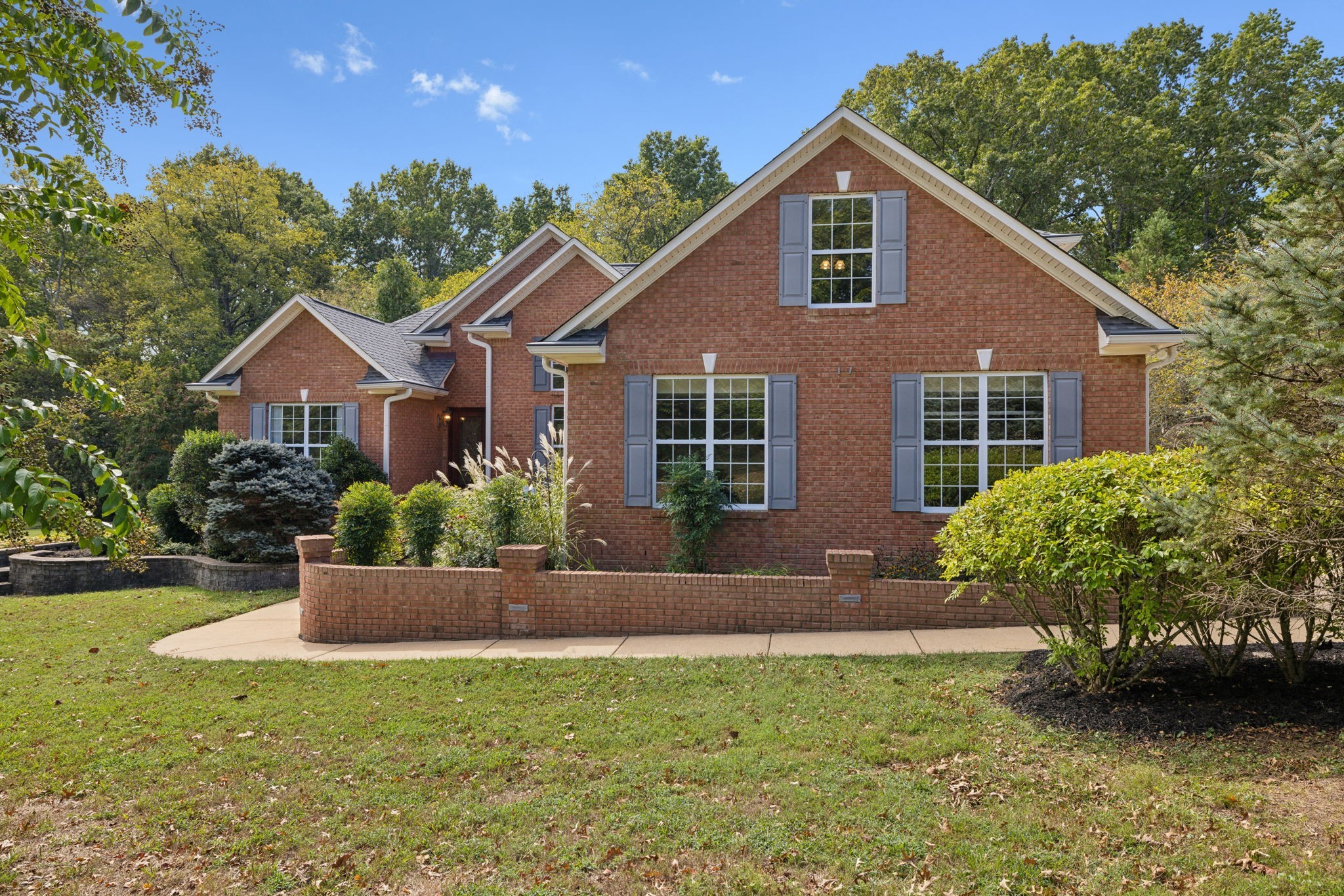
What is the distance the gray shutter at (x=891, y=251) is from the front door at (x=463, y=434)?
1212cm

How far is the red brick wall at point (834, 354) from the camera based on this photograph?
36.5 feet

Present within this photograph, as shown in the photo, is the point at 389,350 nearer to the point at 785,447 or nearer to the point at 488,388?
the point at 488,388

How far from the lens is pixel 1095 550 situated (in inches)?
221

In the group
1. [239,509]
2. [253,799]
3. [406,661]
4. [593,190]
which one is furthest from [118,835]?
[593,190]

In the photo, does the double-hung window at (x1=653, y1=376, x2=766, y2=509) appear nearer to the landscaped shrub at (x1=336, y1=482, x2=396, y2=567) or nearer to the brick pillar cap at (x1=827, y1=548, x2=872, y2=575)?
the brick pillar cap at (x1=827, y1=548, x2=872, y2=575)

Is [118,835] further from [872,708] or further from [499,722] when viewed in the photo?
[872,708]

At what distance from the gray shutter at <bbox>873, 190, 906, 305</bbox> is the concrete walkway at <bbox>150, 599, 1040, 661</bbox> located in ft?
17.2

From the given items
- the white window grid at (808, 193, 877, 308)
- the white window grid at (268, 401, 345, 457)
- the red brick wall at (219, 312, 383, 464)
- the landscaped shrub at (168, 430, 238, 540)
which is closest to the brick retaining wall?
the white window grid at (808, 193, 877, 308)

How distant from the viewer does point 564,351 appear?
38.6ft

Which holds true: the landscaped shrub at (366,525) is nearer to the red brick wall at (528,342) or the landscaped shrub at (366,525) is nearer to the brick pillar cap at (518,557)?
the brick pillar cap at (518,557)

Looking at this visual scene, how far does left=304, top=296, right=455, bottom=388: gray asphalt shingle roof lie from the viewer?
59.9 ft

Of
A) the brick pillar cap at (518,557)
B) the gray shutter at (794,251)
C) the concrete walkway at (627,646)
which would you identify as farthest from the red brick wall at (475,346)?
the brick pillar cap at (518,557)

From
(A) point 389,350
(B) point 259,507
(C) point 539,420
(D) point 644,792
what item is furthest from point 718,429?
(A) point 389,350

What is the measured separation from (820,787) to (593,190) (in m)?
40.9
